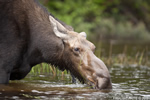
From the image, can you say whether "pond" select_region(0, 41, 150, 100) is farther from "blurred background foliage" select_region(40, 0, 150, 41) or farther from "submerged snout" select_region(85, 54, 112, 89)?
"blurred background foliage" select_region(40, 0, 150, 41)

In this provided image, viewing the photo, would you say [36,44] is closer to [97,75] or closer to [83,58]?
[83,58]

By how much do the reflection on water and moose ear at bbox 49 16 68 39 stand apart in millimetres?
1263

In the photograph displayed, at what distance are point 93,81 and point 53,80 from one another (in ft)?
7.96

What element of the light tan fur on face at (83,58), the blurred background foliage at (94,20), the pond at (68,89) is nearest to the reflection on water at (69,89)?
the pond at (68,89)

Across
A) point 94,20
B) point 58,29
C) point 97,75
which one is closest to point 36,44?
point 58,29

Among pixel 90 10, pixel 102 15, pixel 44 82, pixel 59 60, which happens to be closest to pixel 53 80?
pixel 44 82

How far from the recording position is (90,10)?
114ft

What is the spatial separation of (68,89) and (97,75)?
1.08 meters

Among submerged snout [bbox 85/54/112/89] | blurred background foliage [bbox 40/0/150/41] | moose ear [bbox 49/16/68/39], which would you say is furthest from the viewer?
blurred background foliage [bbox 40/0/150/41]

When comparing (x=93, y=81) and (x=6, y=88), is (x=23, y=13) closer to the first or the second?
(x=6, y=88)

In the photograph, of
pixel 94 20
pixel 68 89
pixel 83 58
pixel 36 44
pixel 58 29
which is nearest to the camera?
pixel 83 58

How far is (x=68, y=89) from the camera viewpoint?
328 inches

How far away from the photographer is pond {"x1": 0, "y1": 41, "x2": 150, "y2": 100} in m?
7.30

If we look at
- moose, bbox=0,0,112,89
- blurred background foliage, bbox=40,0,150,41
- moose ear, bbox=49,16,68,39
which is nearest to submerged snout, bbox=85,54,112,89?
moose, bbox=0,0,112,89
